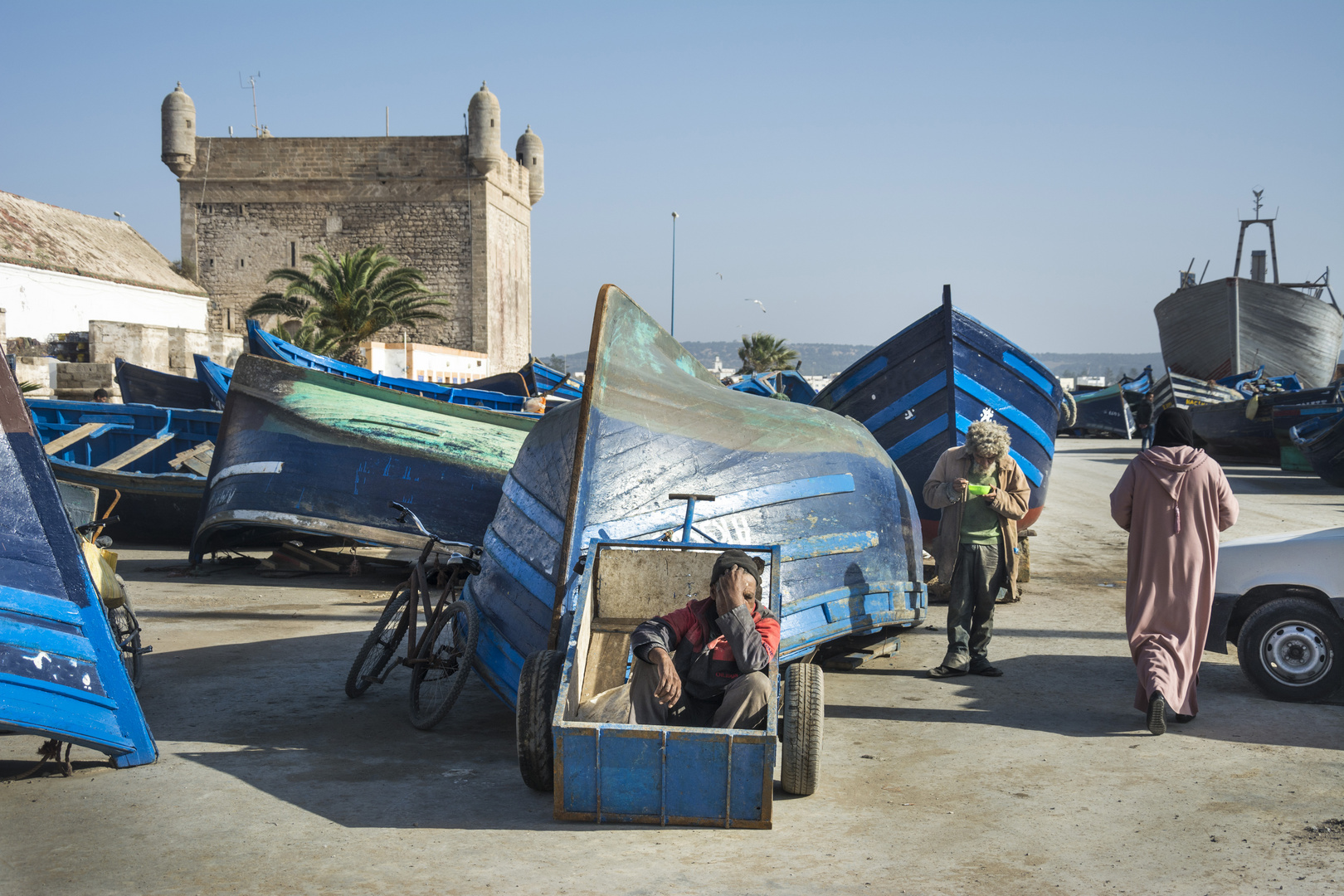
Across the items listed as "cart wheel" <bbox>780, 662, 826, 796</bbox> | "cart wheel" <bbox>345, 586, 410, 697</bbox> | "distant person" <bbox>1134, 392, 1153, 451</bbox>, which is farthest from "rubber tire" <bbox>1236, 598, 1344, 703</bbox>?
"distant person" <bbox>1134, 392, 1153, 451</bbox>

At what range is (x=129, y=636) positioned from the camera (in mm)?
6250

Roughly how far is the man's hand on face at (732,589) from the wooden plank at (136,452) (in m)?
10.5

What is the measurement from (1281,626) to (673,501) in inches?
139

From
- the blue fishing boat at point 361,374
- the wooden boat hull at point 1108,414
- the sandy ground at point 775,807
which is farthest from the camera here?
the wooden boat hull at point 1108,414

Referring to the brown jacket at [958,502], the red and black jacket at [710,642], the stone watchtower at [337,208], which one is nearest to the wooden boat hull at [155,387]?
the brown jacket at [958,502]

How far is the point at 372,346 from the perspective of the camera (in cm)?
3441

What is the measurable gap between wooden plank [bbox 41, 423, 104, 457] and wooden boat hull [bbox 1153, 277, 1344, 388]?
117 feet

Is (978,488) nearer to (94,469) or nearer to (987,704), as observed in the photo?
(987,704)

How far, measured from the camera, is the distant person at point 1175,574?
5582mm

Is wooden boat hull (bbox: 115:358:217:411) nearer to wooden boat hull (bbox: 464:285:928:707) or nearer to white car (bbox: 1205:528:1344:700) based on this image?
wooden boat hull (bbox: 464:285:928:707)

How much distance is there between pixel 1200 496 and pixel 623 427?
3.09m

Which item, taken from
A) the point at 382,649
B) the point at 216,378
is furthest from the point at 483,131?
the point at 382,649

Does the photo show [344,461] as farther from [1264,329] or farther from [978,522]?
[1264,329]

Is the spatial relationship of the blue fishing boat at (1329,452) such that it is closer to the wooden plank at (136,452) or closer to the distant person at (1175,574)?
the distant person at (1175,574)
